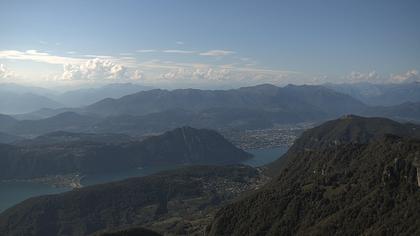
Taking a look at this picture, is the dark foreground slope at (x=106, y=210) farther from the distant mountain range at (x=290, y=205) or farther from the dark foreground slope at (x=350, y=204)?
the dark foreground slope at (x=350, y=204)

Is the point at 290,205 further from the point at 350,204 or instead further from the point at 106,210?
the point at 106,210

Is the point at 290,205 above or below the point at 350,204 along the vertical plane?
below

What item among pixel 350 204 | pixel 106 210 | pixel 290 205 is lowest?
pixel 106 210

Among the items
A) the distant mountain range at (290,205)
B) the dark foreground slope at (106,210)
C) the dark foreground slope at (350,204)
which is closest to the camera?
the dark foreground slope at (350,204)

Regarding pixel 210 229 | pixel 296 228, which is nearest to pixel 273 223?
pixel 296 228

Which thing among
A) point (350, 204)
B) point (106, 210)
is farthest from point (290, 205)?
point (106, 210)

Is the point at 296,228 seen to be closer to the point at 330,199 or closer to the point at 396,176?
the point at 330,199

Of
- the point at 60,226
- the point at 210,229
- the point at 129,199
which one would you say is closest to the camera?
the point at 210,229

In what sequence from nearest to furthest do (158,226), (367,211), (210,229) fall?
(367,211) < (210,229) < (158,226)

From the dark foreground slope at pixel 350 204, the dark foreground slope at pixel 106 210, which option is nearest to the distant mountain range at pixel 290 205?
the dark foreground slope at pixel 350 204
